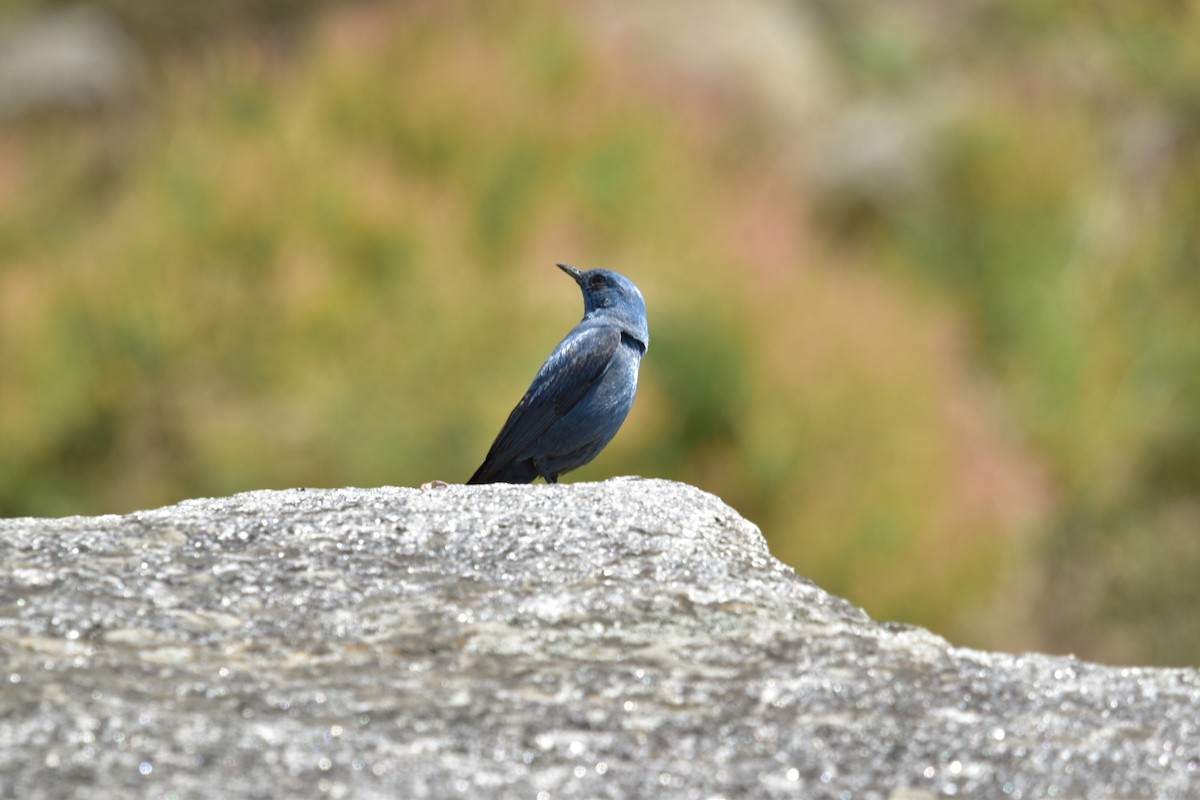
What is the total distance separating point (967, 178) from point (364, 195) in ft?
22.7

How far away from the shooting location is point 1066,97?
1750 centimetres

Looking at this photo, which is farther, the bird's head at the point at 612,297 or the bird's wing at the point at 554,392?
the bird's head at the point at 612,297

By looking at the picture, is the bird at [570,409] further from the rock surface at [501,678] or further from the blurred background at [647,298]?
the blurred background at [647,298]

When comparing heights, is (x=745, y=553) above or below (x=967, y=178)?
below

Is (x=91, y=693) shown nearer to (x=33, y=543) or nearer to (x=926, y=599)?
(x=33, y=543)

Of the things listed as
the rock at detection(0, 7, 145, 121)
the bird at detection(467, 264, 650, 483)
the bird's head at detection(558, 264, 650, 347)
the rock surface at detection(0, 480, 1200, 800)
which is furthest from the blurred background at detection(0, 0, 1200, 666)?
the rock surface at detection(0, 480, 1200, 800)

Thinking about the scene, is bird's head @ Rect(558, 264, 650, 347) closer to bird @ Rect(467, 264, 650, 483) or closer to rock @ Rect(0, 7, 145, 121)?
bird @ Rect(467, 264, 650, 483)

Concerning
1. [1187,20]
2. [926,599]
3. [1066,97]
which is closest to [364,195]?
[926,599]

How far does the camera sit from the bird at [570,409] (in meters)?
4.86

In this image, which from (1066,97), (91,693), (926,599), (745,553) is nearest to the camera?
(91,693)

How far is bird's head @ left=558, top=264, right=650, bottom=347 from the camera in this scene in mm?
5312

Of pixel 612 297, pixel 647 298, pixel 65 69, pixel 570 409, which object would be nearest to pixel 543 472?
pixel 570 409

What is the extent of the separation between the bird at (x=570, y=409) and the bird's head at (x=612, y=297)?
0.15 metres

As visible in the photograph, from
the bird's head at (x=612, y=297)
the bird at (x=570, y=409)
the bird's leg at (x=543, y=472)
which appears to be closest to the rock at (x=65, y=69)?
the bird's head at (x=612, y=297)
